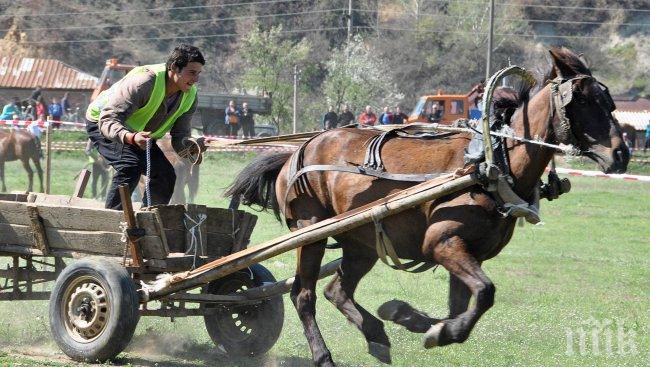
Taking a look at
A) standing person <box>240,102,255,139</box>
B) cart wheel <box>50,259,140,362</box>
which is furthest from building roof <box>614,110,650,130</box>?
cart wheel <box>50,259,140,362</box>

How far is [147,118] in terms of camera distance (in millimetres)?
7793

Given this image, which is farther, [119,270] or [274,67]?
[274,67]

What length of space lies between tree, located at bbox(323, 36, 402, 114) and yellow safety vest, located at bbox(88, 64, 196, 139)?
41.3 meters

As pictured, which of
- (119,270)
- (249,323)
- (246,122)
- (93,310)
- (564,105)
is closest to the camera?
(564,105)

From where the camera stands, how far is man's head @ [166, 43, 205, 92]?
7.54 m

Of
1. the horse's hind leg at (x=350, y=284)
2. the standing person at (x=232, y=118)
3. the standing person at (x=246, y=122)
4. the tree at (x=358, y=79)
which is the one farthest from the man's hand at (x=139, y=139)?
the tree at (x=358, y=79)

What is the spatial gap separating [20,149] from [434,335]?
17746 mm

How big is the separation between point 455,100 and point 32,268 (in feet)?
94.6

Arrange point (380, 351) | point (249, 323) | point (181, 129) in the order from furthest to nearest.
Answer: point (181, 129), point (249, 323), point (380, 351)

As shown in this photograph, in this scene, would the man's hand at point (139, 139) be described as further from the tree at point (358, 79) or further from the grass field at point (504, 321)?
the tree at point (358, 79)

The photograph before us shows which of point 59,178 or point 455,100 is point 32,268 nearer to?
point 59,178

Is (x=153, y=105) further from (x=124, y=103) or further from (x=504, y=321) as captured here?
(x=504, y=321)

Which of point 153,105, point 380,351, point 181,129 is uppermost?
point 153,105

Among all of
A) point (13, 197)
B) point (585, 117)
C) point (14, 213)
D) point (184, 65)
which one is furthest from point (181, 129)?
point (585, 117)
